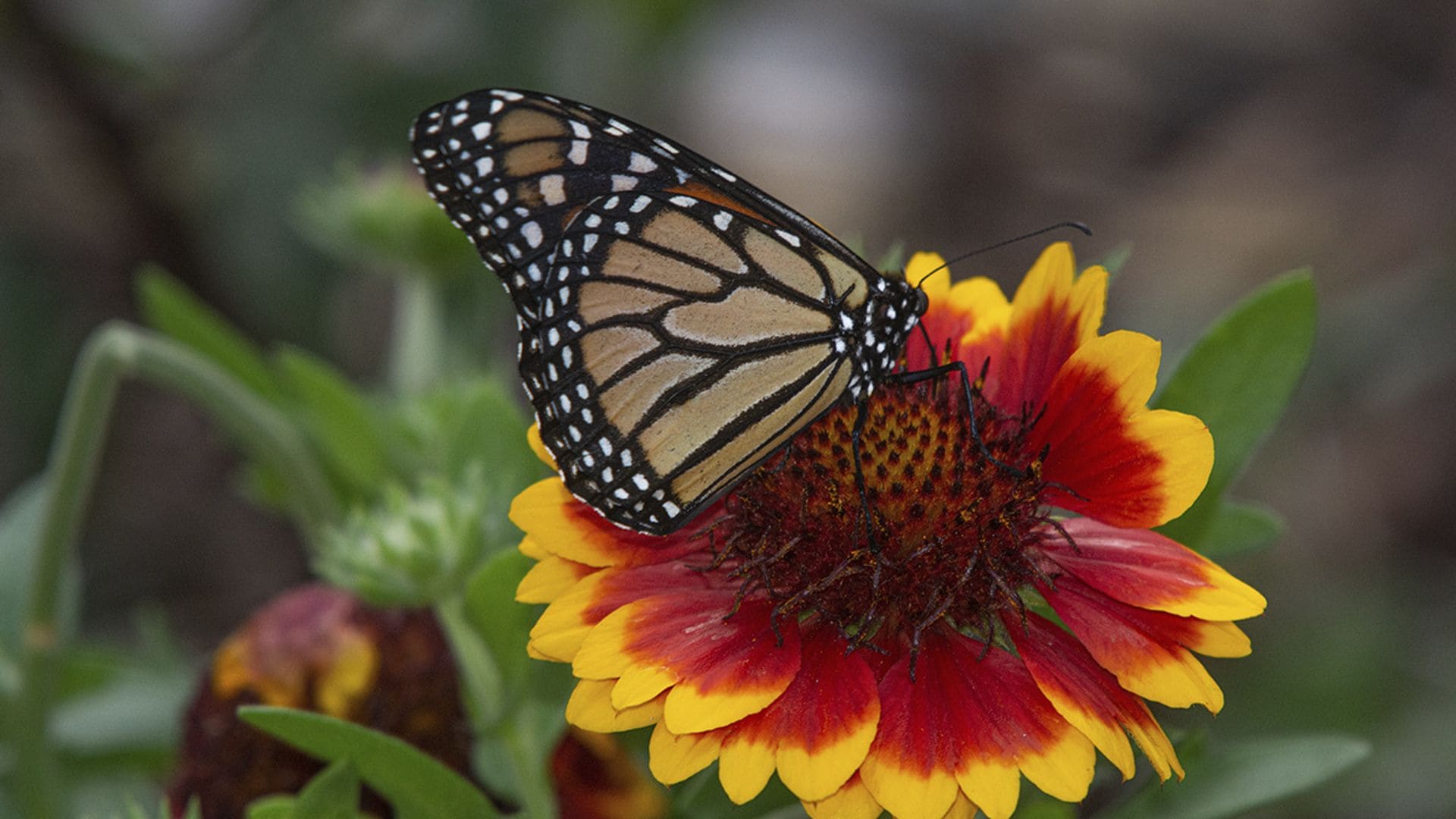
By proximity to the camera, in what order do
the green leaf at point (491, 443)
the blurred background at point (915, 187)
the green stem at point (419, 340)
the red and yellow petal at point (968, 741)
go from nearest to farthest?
the red and yellow petal at point (968, 741) < the green leaf at point (491, 443) < the green stem at point (419, 340) < the blurred background at point (915, 187)

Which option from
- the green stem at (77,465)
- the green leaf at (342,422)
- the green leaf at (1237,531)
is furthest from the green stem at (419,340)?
the green leaf at (1237,531)

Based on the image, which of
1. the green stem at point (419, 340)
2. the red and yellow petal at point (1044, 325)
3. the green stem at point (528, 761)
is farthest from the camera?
the green stem at point (419, 340)

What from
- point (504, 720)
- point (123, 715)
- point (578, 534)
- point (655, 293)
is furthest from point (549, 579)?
point (123, 715)

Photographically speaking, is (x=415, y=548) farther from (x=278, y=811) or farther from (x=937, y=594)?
(x=937, y=594)

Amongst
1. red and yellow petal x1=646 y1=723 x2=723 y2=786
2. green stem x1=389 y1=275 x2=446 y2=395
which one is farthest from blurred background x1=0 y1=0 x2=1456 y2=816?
red and yellow petal x1=646 y1=723 x2=723 y2=786

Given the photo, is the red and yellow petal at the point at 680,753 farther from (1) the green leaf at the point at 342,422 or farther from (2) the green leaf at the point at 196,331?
(2) the green leaf at the point at 196,331

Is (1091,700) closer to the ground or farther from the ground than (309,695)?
farther from the ground
